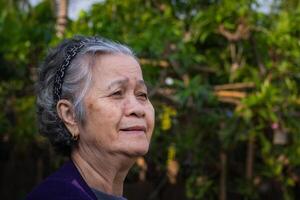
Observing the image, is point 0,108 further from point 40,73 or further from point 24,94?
point 40,73

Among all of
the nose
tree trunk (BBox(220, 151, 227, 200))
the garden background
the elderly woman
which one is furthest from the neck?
tree trunk (BBox(220, 151, 227, 200))

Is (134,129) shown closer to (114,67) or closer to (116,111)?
(116,111)

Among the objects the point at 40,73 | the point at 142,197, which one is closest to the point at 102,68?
the point at 40,73

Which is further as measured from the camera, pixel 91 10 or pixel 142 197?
pixel 142 197

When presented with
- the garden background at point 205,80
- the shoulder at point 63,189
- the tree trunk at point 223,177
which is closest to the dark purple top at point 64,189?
the shoulder at point 63,189

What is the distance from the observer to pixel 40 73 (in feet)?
5.32

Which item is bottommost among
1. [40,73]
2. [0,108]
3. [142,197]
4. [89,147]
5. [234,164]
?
[142,197]

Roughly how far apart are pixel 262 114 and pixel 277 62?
1.85ft

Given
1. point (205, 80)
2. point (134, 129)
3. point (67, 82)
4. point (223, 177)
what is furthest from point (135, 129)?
point (223, 177)

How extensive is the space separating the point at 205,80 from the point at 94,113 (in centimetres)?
422

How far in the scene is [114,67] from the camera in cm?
153

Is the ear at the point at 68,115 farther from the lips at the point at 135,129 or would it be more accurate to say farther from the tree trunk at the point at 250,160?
the tree trunk at the point at 250,160

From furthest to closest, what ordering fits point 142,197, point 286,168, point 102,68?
point 142,197, point 286,168, point 102,68

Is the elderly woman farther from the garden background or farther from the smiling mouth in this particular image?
the garden background
